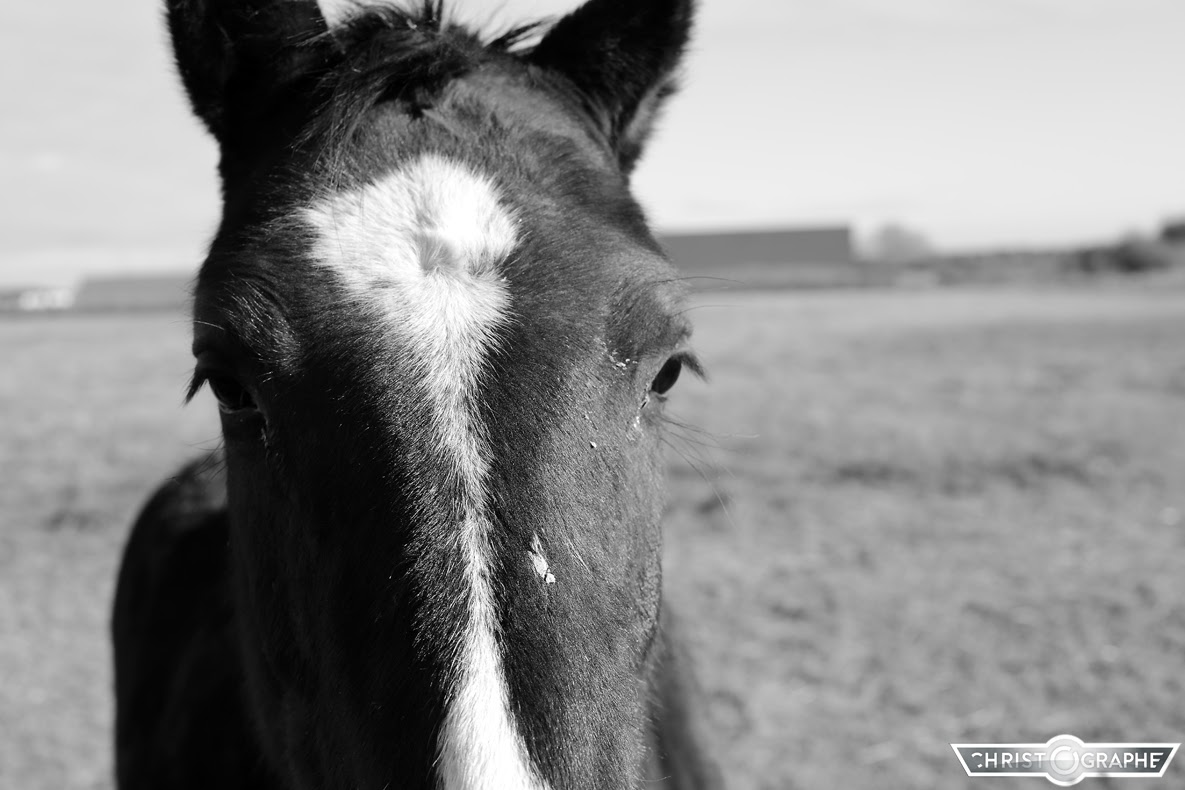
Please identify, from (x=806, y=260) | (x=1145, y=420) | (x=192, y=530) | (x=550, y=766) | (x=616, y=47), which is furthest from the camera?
(x=806, y=260)

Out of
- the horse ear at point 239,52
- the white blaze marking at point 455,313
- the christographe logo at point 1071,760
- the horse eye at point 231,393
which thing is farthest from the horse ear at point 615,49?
the christographe logo at point 1071,760

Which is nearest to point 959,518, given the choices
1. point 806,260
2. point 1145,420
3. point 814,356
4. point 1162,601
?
point 1162,601

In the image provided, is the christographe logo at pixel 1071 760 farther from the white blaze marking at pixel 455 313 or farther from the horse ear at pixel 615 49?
the white blaze marking at pixel 455 313

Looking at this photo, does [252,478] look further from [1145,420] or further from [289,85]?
[1145,420]

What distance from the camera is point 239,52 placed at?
8.07 feet

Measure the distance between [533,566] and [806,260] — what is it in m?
52.9

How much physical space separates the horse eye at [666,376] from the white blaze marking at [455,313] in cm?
49

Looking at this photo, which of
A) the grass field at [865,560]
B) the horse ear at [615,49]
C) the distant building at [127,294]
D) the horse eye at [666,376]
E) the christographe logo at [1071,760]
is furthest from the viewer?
the distant building at [127,294]

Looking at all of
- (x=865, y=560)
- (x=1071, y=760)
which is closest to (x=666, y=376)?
(x=1071, y=760)

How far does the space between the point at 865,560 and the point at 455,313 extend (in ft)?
22.0

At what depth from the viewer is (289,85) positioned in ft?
7.96

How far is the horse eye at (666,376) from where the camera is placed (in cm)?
217

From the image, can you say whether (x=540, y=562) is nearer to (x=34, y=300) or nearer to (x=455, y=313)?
(x=455, y=313)

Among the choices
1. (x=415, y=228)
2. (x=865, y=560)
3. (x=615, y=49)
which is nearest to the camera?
(x=415, y=228)
